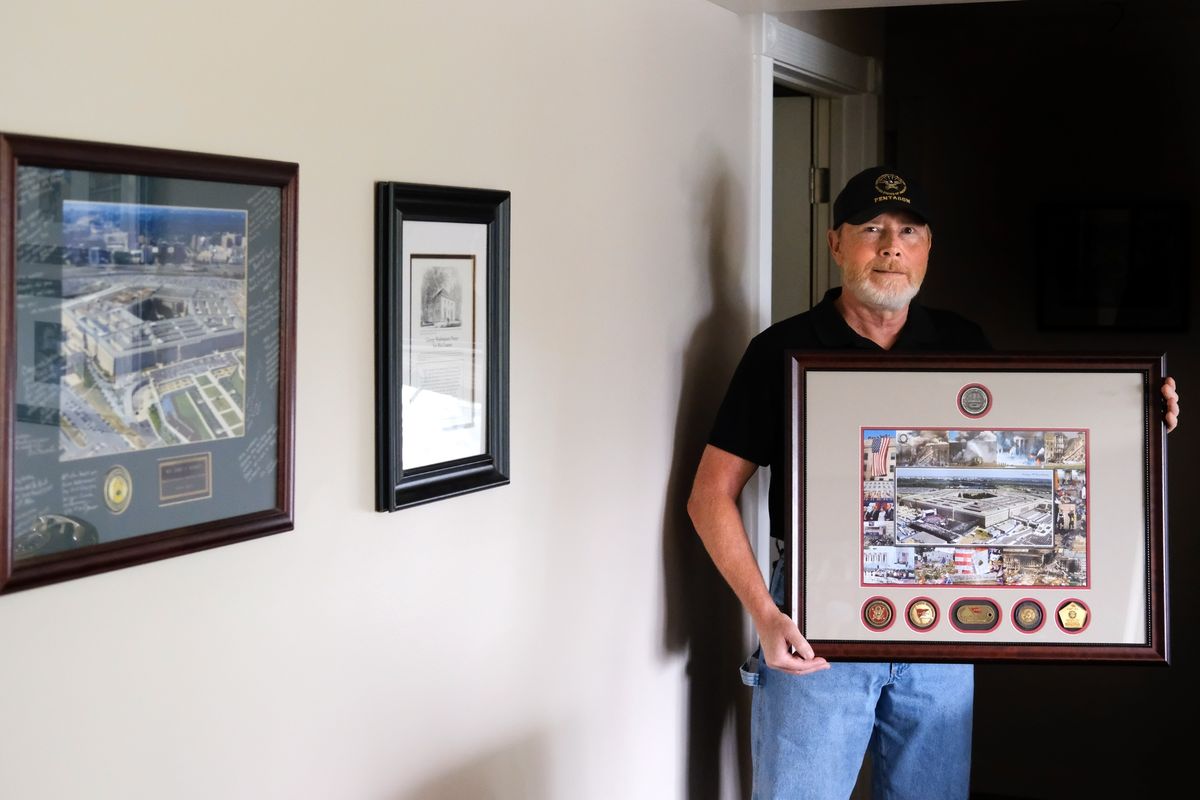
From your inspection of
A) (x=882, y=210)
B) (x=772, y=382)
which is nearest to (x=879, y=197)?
(x=882, y=210)

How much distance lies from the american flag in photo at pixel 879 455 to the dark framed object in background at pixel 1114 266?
6.95 feet

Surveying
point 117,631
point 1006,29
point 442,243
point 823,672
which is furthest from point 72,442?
point 1006,29

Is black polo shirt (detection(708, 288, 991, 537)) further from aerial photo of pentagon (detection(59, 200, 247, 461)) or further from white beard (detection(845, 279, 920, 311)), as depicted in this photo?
aerial photo of pentagon (detection(59, 200, 247, 461))

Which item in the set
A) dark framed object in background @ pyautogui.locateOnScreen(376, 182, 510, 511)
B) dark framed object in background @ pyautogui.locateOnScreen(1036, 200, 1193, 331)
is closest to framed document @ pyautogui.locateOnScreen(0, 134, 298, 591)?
dark framed object in background @ pyautogui.locateOnScreen(376, 182, 510, 511)

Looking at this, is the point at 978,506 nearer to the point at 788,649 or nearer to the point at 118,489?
the point at 788,649

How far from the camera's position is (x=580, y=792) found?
85.0 inches

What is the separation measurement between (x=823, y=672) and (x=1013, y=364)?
649 millimetres

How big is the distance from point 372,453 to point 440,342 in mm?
201

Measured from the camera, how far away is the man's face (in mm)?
2248

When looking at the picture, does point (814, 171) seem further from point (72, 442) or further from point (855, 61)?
point (72, 442)

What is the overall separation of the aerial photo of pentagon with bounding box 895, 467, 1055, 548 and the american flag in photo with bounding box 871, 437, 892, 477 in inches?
1.0

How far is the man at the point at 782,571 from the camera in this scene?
2254 mm

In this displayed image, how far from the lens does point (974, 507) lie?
81.7 inches

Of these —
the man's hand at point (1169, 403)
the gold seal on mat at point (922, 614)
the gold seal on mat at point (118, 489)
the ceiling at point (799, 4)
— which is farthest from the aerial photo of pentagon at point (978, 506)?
the gold seal on mat at point (118, 489)
